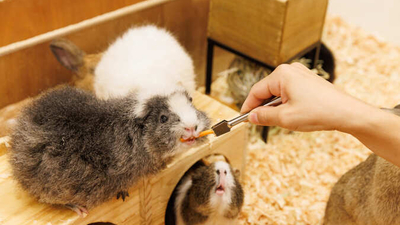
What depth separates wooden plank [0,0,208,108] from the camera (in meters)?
2.52

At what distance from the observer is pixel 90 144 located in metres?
1.68

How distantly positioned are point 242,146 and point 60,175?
1.14 metres

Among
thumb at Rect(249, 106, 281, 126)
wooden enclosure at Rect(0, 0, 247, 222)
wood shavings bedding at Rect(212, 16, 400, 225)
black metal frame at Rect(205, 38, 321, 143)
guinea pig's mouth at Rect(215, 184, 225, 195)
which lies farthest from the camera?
black metal frame at Rect(205, 38, 321, 143)

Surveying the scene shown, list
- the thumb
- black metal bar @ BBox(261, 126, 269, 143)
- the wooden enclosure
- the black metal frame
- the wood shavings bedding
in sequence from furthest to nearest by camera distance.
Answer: black metal bar @ BBox(261, 126, 269, 143) < the black metal frame < the wood shavings bedding < the wooden enclosure < the thumb

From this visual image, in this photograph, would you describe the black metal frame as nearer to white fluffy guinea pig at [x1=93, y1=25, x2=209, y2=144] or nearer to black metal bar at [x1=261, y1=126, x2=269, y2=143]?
black metal bar at [x1=261, y1=126, x2=269, y2=143]

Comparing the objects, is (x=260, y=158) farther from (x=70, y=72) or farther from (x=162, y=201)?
A: (x=70, y=72)

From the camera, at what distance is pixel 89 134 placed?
1.70 m

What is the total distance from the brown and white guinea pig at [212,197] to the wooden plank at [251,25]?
37.8 inches

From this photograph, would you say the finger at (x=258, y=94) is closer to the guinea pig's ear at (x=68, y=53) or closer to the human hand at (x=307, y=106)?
the human hand at (x=307, y=106)

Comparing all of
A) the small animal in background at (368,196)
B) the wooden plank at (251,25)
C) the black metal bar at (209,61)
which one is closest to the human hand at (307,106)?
the small animal in background at (368,196)

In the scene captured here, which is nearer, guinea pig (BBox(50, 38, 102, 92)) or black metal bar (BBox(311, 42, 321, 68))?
guinea pig (BBox(50, 38, 102, 92))

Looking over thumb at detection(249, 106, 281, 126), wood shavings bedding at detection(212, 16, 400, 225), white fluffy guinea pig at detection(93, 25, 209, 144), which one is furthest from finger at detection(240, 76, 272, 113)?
wood shavings bedding at detection(212, 16, 400, 225)

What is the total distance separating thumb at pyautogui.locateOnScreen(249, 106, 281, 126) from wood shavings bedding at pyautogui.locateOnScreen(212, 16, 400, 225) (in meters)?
1.03

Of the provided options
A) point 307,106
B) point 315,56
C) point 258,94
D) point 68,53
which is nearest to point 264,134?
point 315,56
